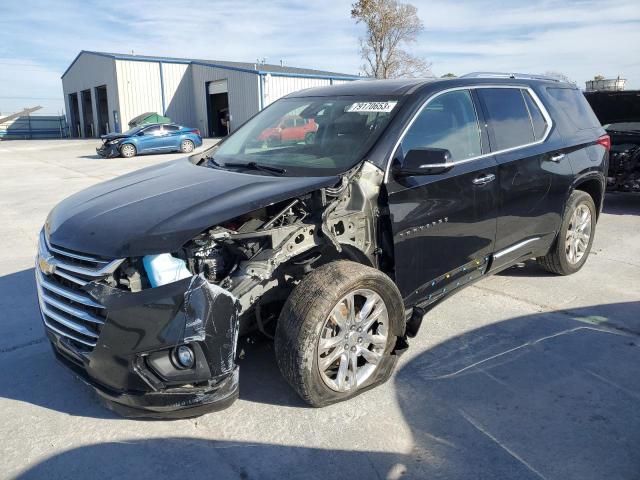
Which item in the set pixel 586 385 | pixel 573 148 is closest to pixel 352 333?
pixel 586 385

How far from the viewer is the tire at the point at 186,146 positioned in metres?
23.7

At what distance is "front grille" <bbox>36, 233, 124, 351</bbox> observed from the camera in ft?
8.67

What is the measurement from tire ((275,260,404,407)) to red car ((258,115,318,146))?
126 centimetres

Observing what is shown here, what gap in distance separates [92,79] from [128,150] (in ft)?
80.5

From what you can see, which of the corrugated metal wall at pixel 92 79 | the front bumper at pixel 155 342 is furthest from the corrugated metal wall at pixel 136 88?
the front bumper at pixel 155 342

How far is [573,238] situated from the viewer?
5.27 meters

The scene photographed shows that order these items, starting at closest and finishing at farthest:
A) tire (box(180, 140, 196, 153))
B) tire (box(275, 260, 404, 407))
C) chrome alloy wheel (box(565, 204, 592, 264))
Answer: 1. tire (box(275, 260, 404, 407))
2. chrome alloy wheel (box(565, 204, 592, 264))
3. tire (box(180, 140, 196, 153))

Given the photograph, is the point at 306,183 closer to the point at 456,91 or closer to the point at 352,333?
the point at 352,333

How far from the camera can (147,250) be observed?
2.60 metres

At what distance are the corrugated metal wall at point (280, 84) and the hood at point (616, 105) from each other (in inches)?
964

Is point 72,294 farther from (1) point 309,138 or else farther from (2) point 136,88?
(2) point 136,88

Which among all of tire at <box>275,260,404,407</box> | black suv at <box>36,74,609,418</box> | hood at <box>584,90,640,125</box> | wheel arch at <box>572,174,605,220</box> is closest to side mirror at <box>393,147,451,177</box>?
black suv at <box>36,74,609,418</box>

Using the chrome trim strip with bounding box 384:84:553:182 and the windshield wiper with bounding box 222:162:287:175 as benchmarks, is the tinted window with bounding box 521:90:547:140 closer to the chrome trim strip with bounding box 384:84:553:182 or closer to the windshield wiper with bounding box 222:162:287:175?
the chrome trim strip with bounding box 384:84:553:182

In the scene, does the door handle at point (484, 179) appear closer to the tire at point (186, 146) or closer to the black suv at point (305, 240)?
the black suv at point (305, 240)
